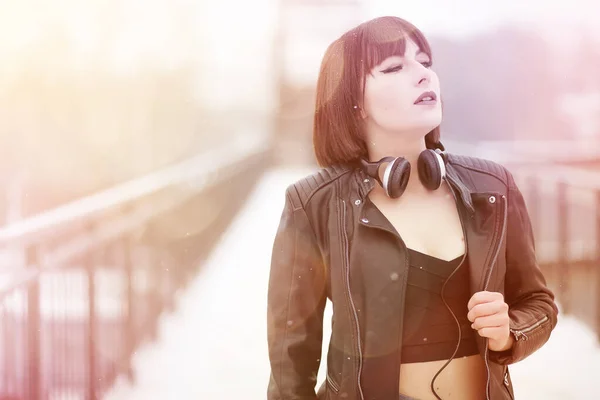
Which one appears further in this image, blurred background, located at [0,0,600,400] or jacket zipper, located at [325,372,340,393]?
blurred background, located at [0,0,600,400]

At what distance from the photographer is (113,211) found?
1907 millimetres

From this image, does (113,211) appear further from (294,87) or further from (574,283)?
(574,283)

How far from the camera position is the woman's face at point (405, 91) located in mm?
1210

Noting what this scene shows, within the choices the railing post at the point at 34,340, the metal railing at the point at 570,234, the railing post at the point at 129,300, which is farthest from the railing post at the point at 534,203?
the railing post at the point at 34,340

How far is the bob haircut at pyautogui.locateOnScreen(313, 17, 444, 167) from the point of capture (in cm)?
121

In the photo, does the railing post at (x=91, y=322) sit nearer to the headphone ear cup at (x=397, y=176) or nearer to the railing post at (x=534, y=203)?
the headphone ear cup at (x=397, y=176)

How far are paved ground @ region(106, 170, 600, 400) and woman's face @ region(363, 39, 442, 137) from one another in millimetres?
541

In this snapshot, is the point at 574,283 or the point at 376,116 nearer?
the point at 376,116

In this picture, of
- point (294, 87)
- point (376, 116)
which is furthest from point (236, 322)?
point (376, 116)

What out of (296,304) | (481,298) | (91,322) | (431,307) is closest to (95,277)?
(91,322)

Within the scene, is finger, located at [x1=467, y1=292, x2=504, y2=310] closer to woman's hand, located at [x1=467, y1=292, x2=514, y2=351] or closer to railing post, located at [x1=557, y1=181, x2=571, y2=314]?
woman's hand, located at [x1=467, y1=292, x2=514, y2=351]

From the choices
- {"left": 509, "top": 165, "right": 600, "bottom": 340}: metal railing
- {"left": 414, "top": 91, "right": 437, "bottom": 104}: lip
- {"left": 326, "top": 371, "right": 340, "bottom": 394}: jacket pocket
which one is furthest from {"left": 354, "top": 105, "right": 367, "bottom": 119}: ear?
{"left": 509, "top": 165, "right": 600, "bottom": 340}: metal railing

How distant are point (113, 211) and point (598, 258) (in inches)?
61.3

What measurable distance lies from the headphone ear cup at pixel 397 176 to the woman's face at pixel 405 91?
0.31ft
